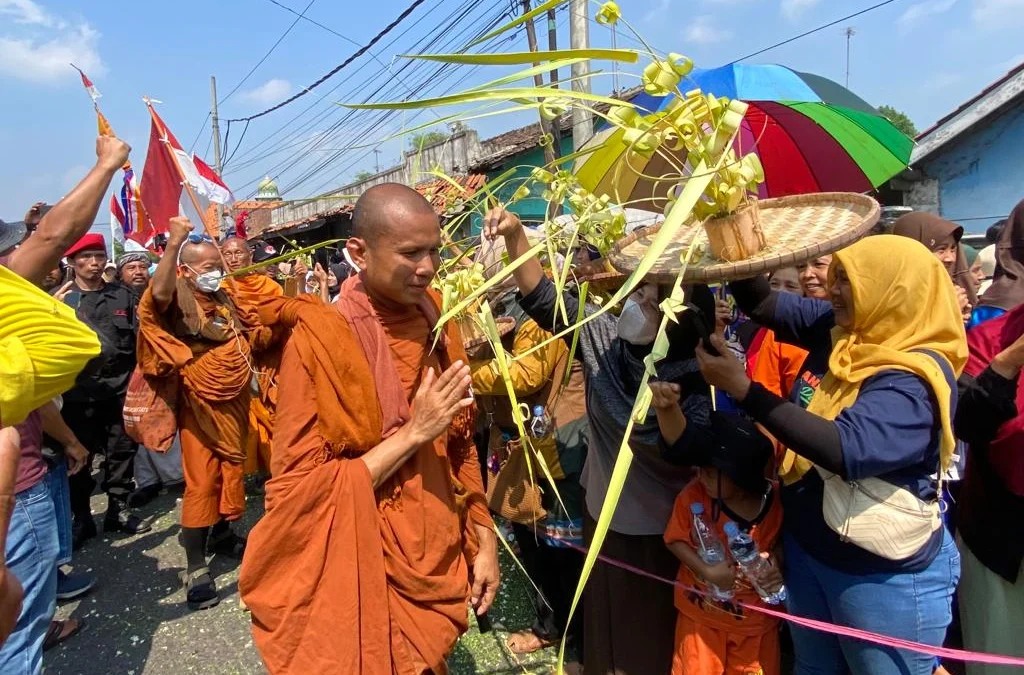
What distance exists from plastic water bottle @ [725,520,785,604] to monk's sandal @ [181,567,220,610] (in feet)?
10.9

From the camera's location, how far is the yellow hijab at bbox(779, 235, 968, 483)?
6.01ft

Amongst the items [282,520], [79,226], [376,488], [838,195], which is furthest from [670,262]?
[79,226]

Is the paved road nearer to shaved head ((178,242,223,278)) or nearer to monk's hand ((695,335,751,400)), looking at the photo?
monk's hand ((695,335,751,400))

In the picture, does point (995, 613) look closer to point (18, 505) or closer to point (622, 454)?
point (622, 454)

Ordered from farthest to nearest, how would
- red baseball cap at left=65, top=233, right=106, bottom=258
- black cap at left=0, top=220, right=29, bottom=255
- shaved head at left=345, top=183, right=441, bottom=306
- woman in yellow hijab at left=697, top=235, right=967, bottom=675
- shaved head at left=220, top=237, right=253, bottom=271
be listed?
red baseball cap at left=65, top=233, right=106, bottom=258
shaved head at left=220, top=237, right=253, bottom=271
black cap at left=0, top=220, right=29, bottom=255
shaved head at left=345, top=183, right=441, bottom=306
woman in yellow hijab at left=697, top=235, right=967, bottom=675

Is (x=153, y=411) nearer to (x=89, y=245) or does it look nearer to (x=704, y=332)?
(x=89, y=245)

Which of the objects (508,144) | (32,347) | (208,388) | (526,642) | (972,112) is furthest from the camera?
(508,144)

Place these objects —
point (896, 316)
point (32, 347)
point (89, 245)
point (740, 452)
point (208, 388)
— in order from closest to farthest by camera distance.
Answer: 1. point (32, 347)
2. point (896, 316)
3. point (740, 452)
4. point (208, 388)
5. point (89, 245)

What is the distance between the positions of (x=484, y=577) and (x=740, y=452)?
3.33ft

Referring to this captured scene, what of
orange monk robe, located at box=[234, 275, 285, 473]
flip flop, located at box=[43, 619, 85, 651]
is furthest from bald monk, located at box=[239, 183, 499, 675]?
flip flop, located at box=[43, 619, 85, 651]

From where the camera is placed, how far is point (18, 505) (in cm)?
256

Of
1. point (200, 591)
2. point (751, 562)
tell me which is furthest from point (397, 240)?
point (200, 591)

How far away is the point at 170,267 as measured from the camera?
360 centimetres

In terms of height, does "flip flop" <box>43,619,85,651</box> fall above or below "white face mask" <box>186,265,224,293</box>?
below
